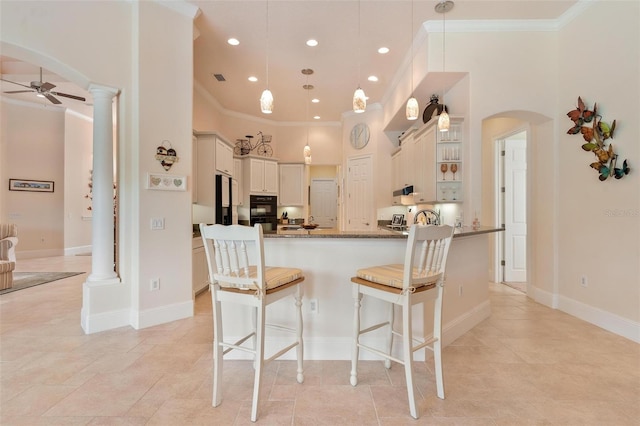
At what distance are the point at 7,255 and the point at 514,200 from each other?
8.02m

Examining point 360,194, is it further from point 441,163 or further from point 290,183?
point 441,163

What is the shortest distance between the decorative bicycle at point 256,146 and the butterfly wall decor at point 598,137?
5.79 metres

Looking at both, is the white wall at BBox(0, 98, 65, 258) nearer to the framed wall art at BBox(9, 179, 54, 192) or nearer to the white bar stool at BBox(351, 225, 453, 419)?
the framed wall art at BBox(9, 179, 54, 192)

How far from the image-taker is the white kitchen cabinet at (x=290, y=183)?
297 inches

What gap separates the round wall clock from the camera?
6.86 metres

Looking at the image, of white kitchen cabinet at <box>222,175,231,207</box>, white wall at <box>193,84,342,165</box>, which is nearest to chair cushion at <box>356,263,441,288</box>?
white kitchen cabinet at <box>222,175,231,207</box>

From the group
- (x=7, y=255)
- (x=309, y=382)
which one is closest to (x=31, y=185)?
(x=7, y=255)

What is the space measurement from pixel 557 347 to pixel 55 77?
751 centimetres

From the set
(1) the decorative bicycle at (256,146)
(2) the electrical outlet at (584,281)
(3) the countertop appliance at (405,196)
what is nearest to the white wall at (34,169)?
(1) the decorative bicycle at (256,146)

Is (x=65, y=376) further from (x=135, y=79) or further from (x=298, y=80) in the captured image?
(x=298, y=80)

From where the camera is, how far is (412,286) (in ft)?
6.14

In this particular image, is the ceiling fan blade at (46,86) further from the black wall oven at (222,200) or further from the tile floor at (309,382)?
the tile floor at (309,382)

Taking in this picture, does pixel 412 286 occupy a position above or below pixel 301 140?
below

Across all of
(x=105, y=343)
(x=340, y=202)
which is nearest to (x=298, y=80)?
(x=340, y=202)
